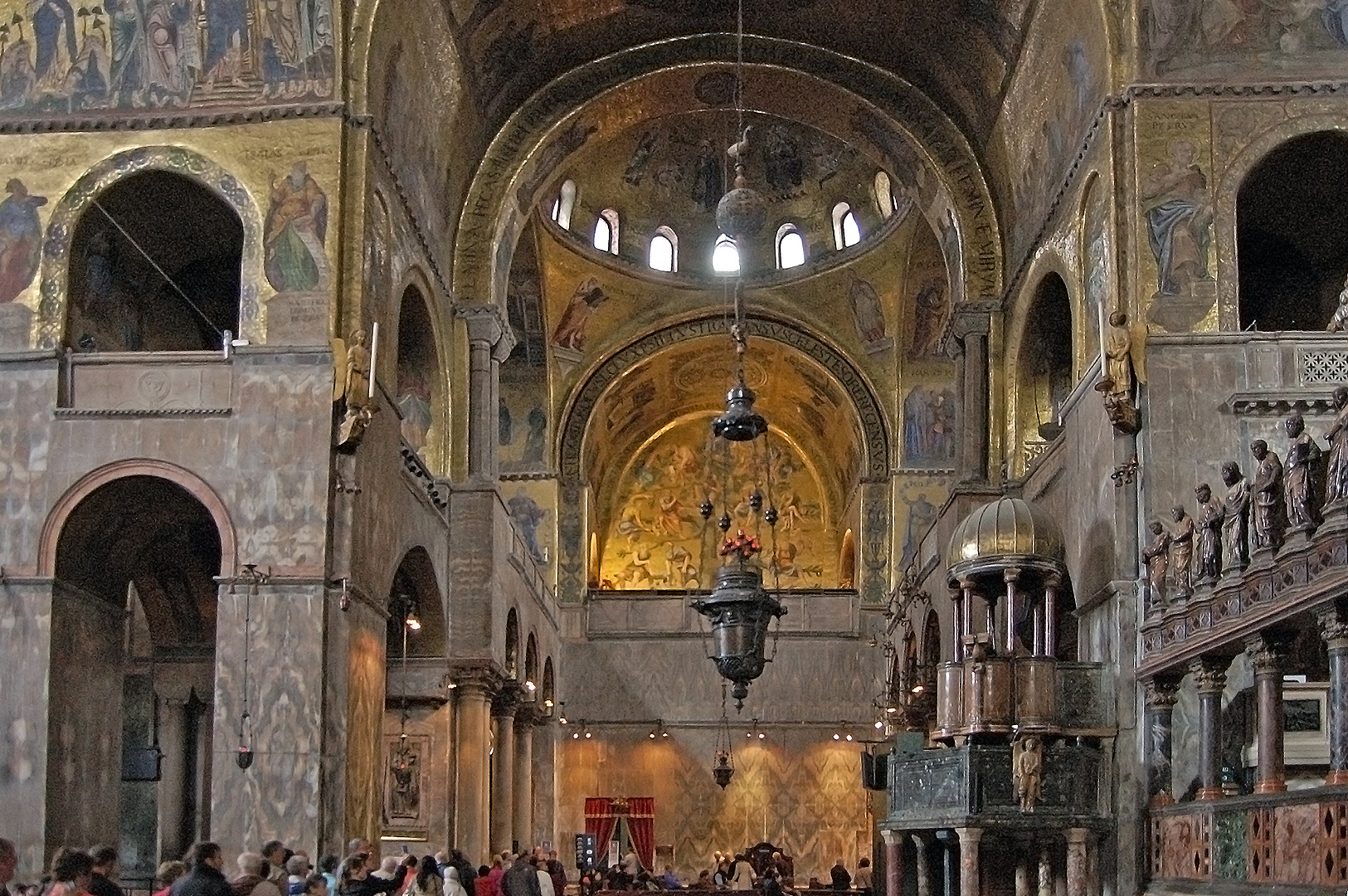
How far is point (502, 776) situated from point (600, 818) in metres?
7.94

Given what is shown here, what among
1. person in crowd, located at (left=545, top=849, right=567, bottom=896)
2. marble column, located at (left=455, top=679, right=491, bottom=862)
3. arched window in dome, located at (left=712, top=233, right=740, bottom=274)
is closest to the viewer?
person in crowd, located at (left=545, top=849, right=567, bottom=896)

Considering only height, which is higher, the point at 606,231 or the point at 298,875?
the point at 606,231

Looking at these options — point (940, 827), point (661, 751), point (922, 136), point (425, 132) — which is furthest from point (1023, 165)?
point (661, 751)

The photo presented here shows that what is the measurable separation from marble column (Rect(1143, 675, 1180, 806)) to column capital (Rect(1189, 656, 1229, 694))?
922mm

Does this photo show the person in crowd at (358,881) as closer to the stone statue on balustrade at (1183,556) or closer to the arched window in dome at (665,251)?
the stone statue on balustrade at (1183,556)

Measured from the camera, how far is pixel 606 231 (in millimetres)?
35812

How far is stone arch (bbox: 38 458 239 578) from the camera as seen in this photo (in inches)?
732

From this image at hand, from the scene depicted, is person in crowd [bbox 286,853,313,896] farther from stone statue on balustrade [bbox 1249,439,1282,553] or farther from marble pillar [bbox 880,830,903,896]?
stone statue on balustrade [bbox 1249,439,1282,553]

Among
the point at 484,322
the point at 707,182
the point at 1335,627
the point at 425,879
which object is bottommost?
the point at 425,879

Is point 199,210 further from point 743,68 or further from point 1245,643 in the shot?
point 1245,643

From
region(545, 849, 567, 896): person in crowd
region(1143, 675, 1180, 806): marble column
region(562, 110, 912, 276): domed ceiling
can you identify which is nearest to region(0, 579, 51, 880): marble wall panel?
region(545, 849, 567, 896): person in crowd

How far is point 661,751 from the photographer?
121 ft

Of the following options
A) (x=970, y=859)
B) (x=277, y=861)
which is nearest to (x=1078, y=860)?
(x=970, y=859)

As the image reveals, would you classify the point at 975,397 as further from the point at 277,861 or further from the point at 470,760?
the point at 277,861
